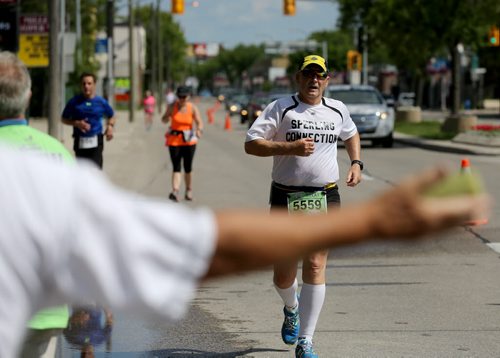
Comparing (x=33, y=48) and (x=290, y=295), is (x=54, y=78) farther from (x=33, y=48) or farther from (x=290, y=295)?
(x=290, y=295)

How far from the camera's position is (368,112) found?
3228 centimetres

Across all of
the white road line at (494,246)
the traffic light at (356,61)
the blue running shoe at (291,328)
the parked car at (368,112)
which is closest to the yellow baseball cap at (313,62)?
the blue running shoe at (291,328)

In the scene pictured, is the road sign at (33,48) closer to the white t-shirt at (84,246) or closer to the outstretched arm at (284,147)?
the outstretched arm at (284,147)

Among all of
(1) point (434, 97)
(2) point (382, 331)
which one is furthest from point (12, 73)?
(1) point (434, 97)

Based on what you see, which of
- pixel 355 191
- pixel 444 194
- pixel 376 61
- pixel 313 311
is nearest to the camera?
pixel 444 194

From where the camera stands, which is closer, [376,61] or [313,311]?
[313,311]

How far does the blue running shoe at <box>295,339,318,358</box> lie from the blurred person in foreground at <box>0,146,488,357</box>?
4.93 m

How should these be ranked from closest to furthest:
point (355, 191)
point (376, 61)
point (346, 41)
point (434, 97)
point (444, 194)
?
1. point (444, 194)
2. point (355, 191)
3. point (434, 97)
4. point (376, 61)
5. point (346, 41)

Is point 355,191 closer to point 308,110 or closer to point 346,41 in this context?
point 308,110

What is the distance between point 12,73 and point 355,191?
647 inches

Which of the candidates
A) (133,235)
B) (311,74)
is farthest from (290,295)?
(133,235)

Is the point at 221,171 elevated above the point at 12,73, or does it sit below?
below

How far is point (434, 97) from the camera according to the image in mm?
107438

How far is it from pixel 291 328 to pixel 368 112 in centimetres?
2532
